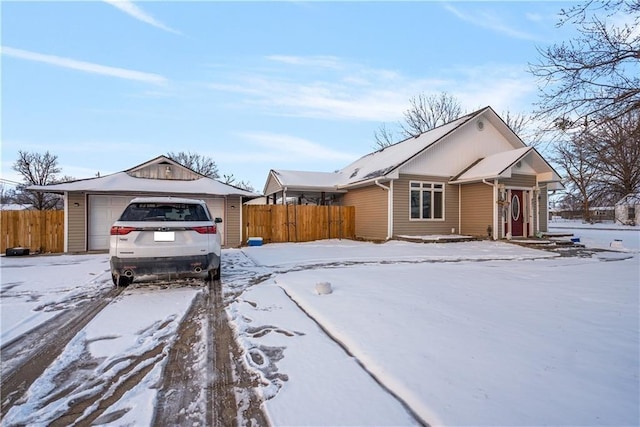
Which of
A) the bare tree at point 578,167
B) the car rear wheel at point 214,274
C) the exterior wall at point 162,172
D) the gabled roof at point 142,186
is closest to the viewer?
the car rear wheel at point 214,274

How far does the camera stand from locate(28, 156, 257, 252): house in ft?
40.9

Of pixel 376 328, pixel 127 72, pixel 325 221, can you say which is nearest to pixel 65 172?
pixel 127 72

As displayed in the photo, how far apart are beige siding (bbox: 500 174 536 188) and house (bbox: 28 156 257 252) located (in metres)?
11.7

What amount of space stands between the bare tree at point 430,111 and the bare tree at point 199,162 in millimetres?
27658

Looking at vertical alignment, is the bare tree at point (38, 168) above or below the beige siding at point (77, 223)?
above

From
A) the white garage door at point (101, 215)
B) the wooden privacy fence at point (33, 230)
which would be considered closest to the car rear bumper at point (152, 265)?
the white garage door at point (101, 215)

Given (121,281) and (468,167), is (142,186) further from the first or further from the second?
(468,167)

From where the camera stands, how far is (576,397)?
2148 mm

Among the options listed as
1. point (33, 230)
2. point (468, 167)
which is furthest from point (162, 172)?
point (468, 167)

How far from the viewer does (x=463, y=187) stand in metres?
15.6

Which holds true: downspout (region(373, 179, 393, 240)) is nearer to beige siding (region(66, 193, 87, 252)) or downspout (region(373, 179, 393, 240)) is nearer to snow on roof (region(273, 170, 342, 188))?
snow on roof (region(273, 170, 342, 188))

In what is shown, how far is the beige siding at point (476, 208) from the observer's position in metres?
14.3

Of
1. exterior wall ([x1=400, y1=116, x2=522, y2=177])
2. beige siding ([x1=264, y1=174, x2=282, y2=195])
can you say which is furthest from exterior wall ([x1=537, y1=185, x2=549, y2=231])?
beige siding ([x1=264, y1=174, x2=282, y2=195])

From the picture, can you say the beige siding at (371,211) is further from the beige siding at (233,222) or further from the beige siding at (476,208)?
the beige siding at (233,222)
